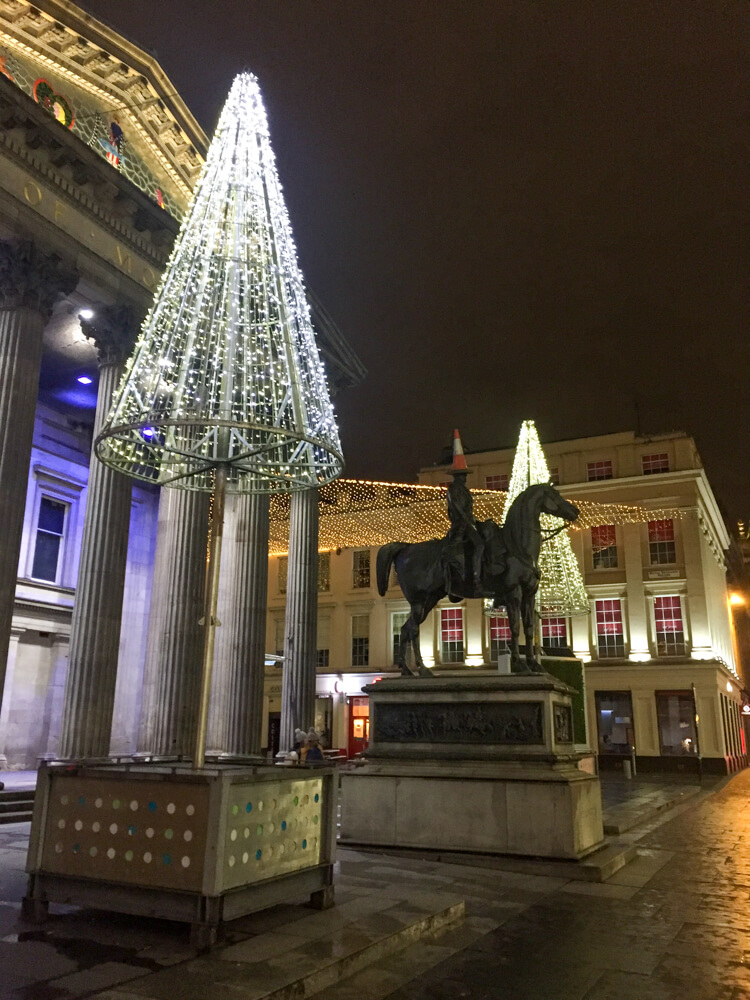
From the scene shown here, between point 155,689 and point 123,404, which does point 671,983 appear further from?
point 155,689

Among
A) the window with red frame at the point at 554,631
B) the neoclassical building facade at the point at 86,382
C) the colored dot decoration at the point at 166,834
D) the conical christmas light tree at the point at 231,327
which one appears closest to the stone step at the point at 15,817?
the neoclassical building facade at the point at 86,382

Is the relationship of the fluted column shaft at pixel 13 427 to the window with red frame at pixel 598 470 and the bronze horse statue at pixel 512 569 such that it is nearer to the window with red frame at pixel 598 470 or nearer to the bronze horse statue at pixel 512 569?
the bronze horse statue at pixel 512 569

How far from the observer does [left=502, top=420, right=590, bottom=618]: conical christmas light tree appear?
1875cm

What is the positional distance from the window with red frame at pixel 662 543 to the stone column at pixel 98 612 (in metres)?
32.0

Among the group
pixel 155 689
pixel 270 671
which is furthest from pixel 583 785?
pixel 270 671

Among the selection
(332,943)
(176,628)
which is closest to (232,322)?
(332,943)

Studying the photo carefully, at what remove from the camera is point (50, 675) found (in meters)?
21.7

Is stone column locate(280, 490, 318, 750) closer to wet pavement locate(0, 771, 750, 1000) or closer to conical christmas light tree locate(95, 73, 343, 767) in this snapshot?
wet pavement locate(0, 771, 750, 1000)

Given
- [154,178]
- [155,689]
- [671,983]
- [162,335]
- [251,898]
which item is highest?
[154,178]

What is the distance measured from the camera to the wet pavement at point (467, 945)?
4.62 m

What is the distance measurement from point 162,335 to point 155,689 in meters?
9.89

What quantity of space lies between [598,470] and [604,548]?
15.5ft

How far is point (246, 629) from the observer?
19125 mm

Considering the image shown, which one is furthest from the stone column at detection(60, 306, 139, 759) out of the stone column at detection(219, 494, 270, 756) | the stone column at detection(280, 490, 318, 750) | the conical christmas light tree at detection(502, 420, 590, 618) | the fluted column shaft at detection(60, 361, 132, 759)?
the conical christmas light tree at detection(502, 420, 590, 618)
